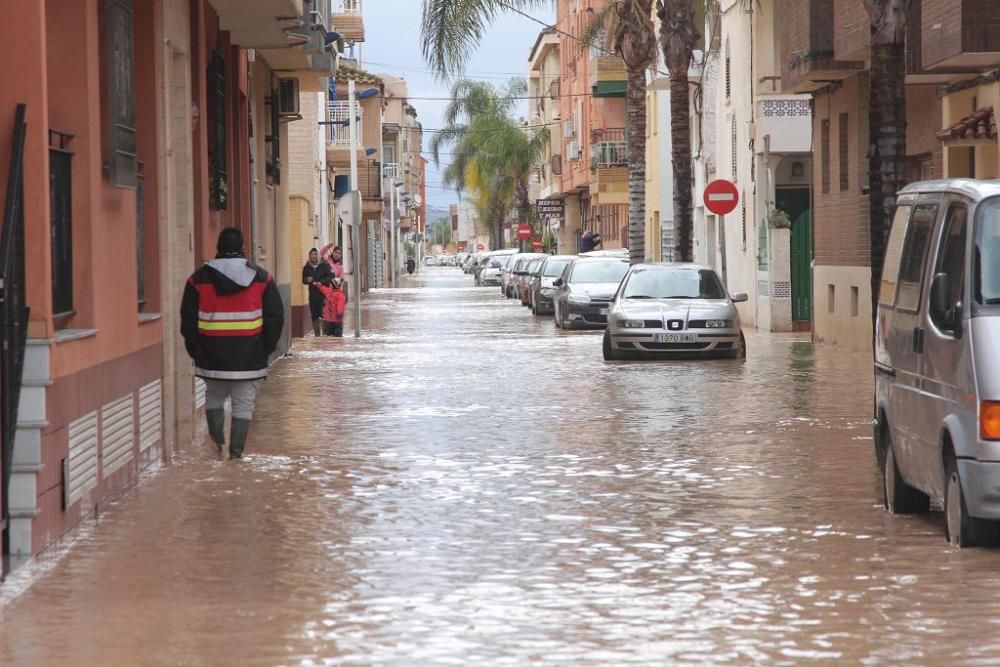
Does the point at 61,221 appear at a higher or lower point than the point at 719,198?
lower

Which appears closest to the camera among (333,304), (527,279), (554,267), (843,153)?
(843,153)

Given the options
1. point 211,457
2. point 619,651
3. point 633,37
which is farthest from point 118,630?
point 633,37

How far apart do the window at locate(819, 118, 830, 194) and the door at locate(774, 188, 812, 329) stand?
8.83ft

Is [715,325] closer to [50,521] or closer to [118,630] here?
[50,521]

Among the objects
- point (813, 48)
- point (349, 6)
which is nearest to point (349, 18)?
point (349, 6)

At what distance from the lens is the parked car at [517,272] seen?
6434 centimetres

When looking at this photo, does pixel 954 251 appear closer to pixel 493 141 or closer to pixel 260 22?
pixel 260 22

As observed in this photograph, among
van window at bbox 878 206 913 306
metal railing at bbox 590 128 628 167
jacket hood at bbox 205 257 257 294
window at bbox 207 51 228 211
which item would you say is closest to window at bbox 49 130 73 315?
jacket hood at bbox 205 257 257 294

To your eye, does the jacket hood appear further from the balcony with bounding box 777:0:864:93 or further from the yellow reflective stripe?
the balcony with bounding box 777:0:864:93

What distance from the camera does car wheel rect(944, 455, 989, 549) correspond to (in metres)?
10.1

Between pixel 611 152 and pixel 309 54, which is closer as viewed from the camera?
pixel 309 54

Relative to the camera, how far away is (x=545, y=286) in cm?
5056

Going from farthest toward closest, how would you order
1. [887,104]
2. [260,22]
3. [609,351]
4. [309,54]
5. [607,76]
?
1. [607,76]
2. [309,54]
3. [609,351]
4. [260,22]
5. [887,104]

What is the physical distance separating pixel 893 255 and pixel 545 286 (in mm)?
38362
